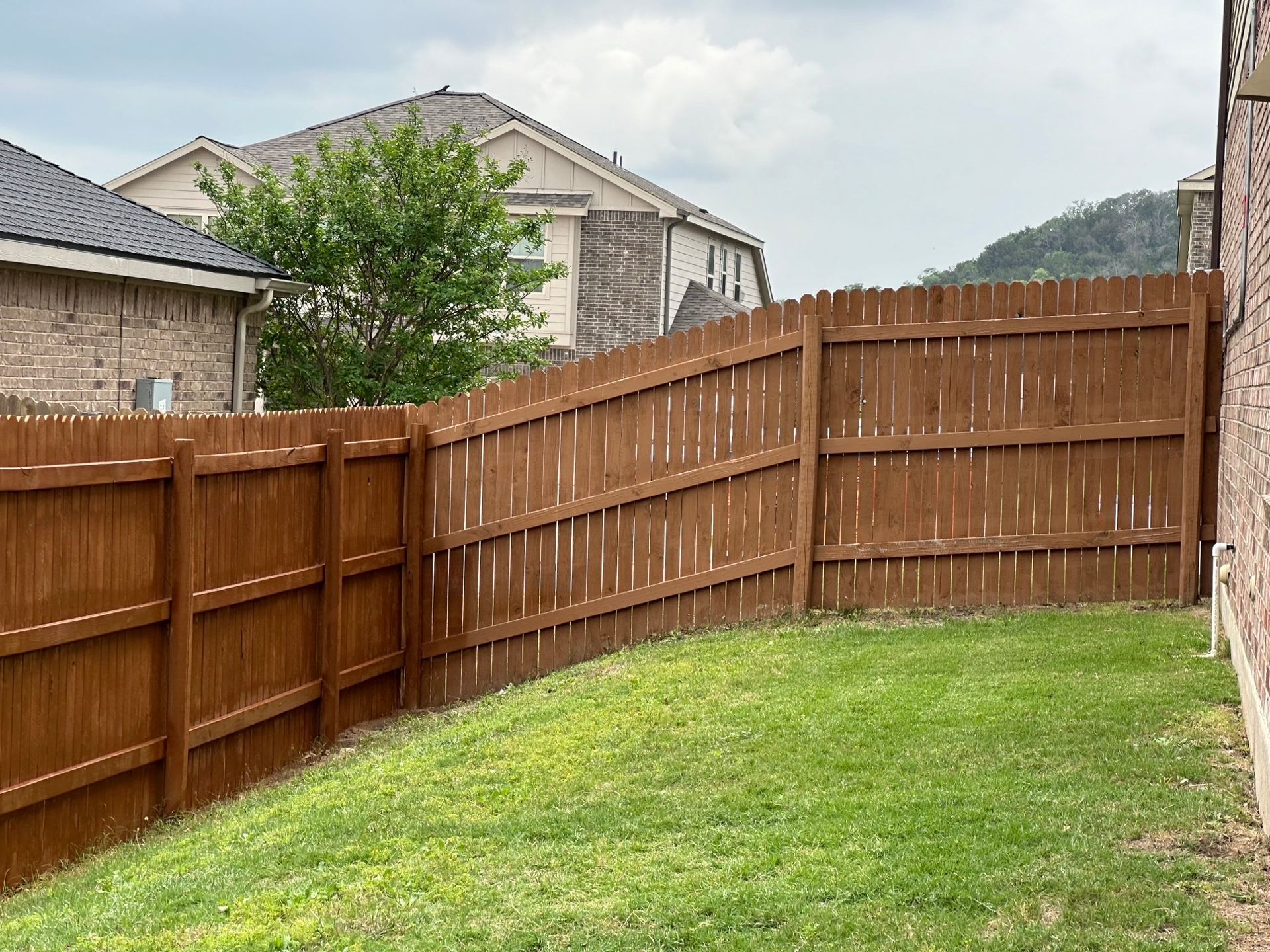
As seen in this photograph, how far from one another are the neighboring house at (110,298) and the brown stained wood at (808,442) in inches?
232

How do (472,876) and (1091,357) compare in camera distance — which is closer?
(472,876)

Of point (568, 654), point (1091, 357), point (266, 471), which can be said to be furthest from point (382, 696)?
point (1091, 357)

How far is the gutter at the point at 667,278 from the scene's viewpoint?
26.0 metres

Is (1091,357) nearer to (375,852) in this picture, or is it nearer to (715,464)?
(715,464)

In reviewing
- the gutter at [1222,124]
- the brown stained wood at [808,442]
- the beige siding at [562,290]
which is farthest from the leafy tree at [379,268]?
the beige siding at [562,290]

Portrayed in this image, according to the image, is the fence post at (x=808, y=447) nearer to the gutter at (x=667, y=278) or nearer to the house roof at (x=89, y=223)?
the house roof at (x=89, y=223)

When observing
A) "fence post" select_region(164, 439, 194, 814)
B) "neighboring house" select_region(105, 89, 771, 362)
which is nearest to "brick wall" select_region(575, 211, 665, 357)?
"neighboring house" select_region(105, 89, 771, 362)

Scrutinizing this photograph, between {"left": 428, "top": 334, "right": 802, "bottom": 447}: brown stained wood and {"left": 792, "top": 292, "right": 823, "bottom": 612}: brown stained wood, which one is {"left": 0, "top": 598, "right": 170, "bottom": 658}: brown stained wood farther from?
{"left": 792, "top": 292, "right": 823, "bottom": 612}: brown stained wood

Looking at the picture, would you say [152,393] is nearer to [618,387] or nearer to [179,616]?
[618,387]

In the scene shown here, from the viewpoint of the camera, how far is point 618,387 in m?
9.23

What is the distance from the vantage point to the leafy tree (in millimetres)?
16016

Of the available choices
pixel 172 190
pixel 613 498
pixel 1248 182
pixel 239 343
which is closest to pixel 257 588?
pixel 613 498

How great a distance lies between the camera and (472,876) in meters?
4.81

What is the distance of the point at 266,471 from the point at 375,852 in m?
3.09
